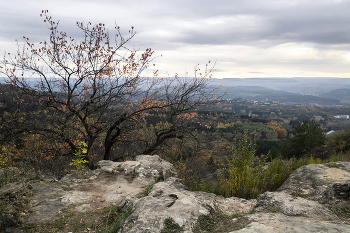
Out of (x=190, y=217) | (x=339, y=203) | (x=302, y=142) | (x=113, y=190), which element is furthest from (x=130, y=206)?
(x=302, y=142)

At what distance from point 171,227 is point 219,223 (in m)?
0.92

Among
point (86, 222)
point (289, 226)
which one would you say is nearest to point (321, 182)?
point (289, 226)

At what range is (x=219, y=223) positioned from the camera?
3.29 meters

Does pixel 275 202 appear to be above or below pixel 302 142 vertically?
above

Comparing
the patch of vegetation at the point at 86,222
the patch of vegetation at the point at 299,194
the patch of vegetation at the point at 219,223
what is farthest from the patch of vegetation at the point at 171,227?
the patch of vegetation at the point at 299,194

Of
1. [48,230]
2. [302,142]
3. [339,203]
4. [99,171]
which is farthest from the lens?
[302,142]

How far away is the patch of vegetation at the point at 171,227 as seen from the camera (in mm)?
2889

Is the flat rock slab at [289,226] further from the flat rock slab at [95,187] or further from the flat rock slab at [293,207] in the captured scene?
the flat rock slab at [95,187]

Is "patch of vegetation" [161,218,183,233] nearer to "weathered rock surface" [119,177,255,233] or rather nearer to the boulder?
"weathered rock surface" [119,177,255,233]

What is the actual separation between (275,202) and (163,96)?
644 centimetres

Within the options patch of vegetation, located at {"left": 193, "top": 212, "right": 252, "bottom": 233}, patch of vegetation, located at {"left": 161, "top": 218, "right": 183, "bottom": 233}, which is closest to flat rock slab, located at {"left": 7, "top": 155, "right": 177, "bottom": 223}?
patch of vegetation, located at {"left": 161, "top": 218, "right": 183, "bottom": 233}

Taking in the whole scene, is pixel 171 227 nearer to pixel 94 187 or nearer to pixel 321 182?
pixel 94 187

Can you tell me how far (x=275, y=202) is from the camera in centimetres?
384

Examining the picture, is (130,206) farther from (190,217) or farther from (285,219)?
(285,219)
